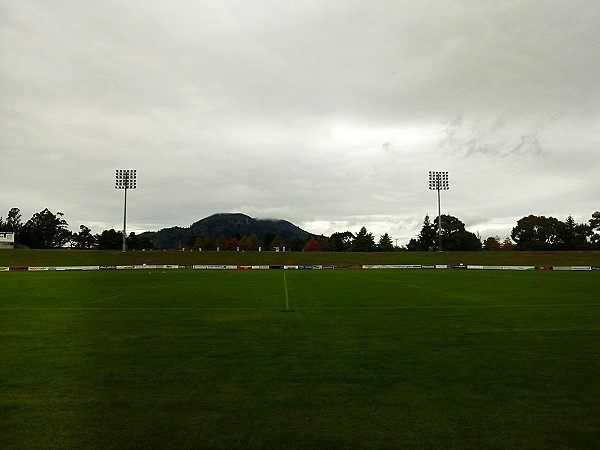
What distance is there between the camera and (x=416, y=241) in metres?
165

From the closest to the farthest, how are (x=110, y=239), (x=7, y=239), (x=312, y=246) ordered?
(x=7, y=239)
(x=110, y=239)
(x=312, y=246)

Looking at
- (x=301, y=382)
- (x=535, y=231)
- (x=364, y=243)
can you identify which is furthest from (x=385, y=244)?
(x=301, y=382)

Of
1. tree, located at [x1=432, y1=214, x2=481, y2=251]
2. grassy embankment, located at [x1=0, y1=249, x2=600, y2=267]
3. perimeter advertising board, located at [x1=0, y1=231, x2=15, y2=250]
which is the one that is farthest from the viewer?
tree, located at [x1=432, y1=214, x2=481, y2=251]

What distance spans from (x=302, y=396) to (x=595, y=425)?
3.31 m

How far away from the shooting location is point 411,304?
18188 mm

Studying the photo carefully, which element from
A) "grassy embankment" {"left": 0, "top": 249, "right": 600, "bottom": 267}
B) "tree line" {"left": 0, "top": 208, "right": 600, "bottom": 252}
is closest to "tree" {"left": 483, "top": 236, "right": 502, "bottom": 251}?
"tree line" {"left": 0, "top": 208, "right": 600, "bottom": 252}

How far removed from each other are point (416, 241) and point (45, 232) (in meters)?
114

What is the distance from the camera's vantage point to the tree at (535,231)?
12462 cm

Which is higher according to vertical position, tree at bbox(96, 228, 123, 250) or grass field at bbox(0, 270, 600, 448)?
tree at bbox(96, 228, 123, 250)

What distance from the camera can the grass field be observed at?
501 centimetres

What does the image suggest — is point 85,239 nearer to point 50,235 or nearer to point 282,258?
point 50,235

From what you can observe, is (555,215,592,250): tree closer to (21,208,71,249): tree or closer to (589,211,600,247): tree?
(589,211,600,247): tree

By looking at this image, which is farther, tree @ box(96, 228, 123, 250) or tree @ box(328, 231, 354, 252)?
tree @ box(328, 231, 354, 252)

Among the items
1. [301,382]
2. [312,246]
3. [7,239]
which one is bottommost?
[301,382]
